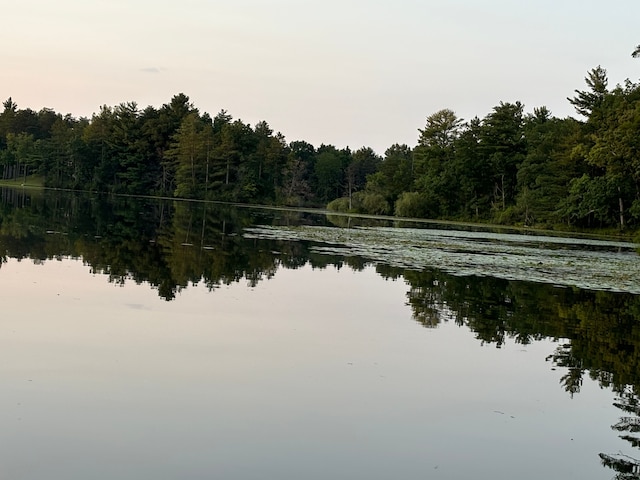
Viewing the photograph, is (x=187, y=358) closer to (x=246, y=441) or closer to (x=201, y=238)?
(x=246, y=441)

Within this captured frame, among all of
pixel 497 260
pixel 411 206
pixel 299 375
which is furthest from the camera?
pixel 411 206

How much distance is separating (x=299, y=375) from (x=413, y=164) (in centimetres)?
8244

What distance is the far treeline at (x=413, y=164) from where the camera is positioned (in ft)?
182

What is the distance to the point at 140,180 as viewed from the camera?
315 ft

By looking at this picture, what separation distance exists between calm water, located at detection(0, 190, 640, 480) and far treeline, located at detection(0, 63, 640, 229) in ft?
139

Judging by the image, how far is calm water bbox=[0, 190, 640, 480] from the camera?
5719 mm

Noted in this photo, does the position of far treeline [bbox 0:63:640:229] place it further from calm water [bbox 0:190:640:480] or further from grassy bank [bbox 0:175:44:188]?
calm water [bbox 0:190:640:480]

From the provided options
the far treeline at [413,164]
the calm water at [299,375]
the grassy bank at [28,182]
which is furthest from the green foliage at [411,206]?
the grassy bank at [28,182]

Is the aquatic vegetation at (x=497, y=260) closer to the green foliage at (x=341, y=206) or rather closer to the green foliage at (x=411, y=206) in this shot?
the green foliage at (x=411, y=206)

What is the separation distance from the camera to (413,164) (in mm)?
88812

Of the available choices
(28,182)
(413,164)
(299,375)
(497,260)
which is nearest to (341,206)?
(413,164)

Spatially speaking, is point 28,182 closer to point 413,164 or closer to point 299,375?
point 413,164

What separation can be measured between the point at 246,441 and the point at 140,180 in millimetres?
93902

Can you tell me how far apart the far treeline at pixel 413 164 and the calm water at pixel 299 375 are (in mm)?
42379
